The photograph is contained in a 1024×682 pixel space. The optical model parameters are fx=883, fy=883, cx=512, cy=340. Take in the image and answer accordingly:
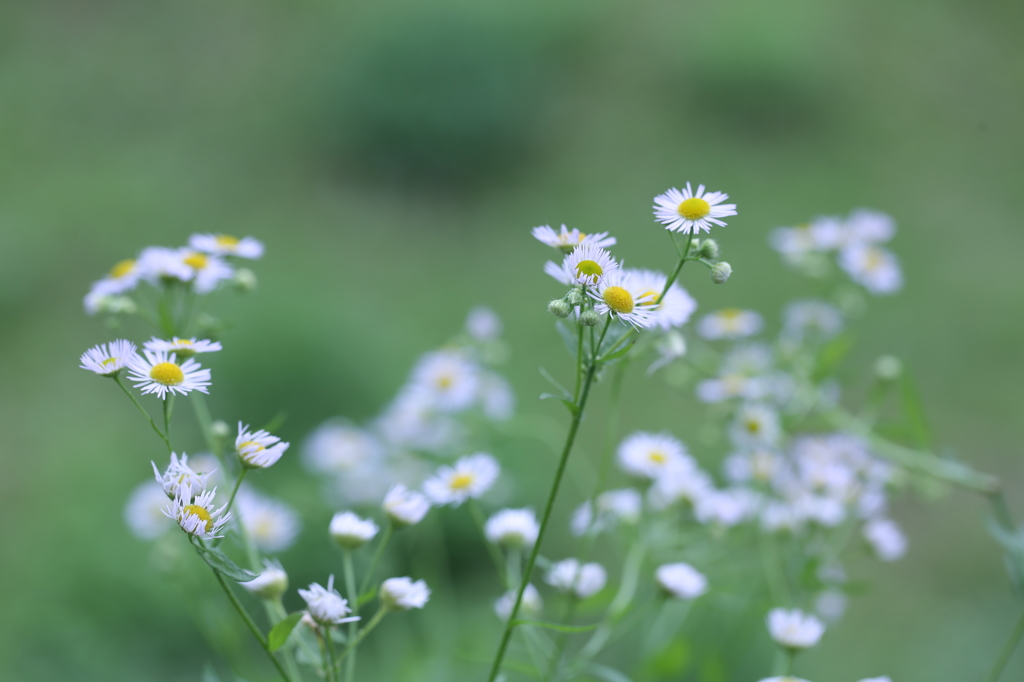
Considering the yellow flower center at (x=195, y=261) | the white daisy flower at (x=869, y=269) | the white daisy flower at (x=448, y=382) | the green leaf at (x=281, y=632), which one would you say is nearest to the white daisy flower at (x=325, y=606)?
the green leaf at (x=281, y=632)

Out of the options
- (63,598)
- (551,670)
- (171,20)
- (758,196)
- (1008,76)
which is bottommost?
(551,670)

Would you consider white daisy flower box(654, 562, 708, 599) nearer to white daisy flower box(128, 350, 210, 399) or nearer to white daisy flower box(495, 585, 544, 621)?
white daisy flower box(495, 585, 544, 621)

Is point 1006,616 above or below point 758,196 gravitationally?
below

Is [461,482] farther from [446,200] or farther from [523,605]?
[446,200]

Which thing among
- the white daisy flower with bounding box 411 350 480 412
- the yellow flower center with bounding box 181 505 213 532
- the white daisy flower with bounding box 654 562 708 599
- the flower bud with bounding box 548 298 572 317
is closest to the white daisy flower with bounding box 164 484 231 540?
the yellow flower center with bounding box 181 505 213 532

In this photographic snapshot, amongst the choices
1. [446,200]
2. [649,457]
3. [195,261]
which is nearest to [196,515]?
[195,261]

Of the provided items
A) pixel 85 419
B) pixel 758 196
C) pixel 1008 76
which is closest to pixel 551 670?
pixel 85 419

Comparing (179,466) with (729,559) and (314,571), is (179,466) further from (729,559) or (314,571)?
(314,571)
